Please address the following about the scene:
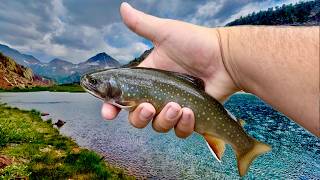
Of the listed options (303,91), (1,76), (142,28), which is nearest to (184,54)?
(142,28)

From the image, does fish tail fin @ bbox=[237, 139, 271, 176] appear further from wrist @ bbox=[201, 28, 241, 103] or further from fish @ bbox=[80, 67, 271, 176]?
wrist @ bbox=[201, 28, 241, 103]

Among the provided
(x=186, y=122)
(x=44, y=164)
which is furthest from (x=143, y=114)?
(x=44, y=164)

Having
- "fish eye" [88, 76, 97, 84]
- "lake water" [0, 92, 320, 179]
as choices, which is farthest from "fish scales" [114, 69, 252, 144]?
"lake water" [0, 92, 320, 179]

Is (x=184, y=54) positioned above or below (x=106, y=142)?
above

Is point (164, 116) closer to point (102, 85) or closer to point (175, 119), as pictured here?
point (175, 119)

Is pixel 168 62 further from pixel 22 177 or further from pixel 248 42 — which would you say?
pixel 22 177

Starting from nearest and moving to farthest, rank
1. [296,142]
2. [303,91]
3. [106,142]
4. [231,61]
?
[303,91]
[231,61]
[106,142]
[296,142]
